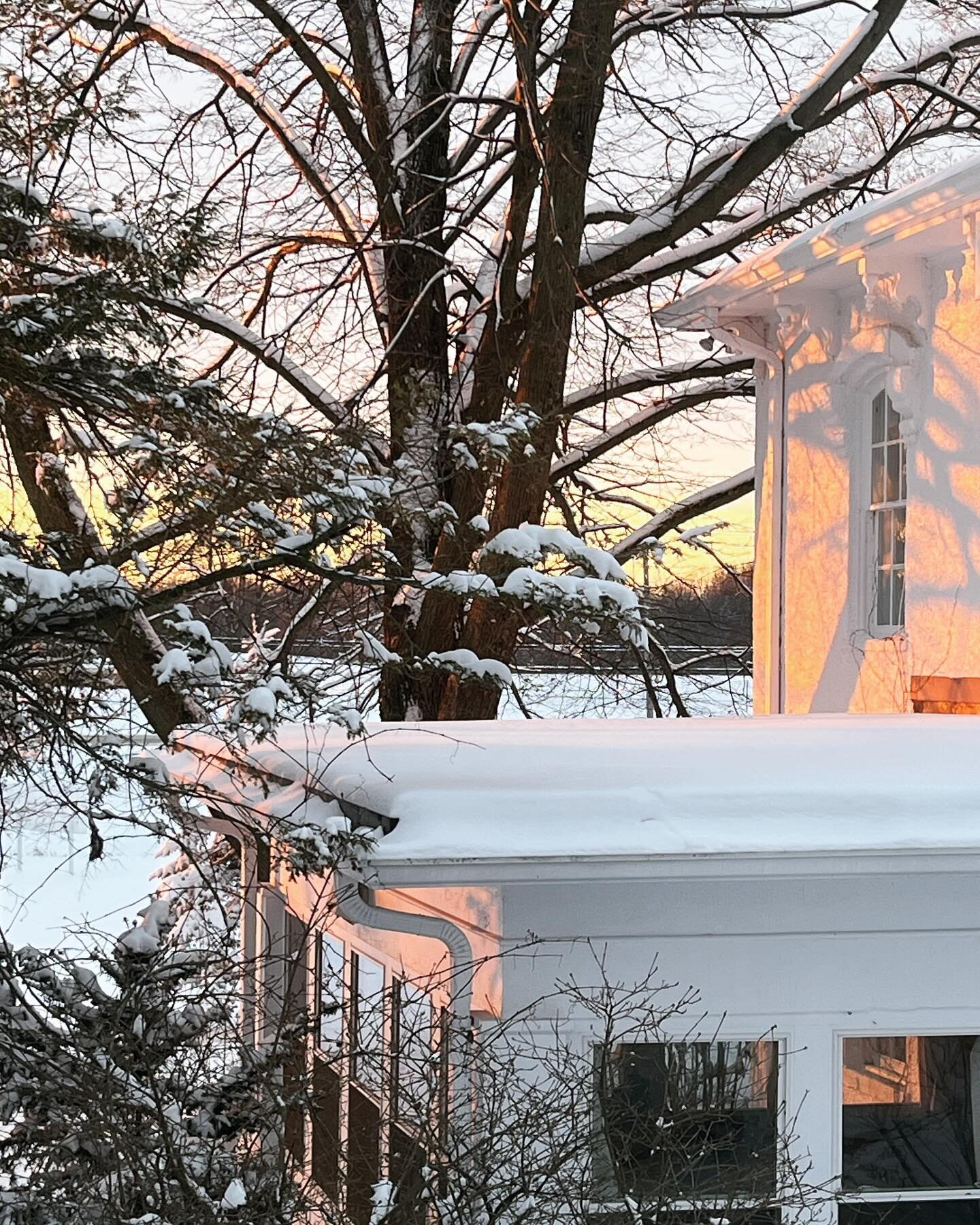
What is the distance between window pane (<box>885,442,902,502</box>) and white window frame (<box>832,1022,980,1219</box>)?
14.7 ft

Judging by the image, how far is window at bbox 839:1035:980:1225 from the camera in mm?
6293

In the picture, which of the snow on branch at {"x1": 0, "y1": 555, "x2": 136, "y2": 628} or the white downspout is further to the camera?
the white downspout

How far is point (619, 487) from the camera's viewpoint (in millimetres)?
15773

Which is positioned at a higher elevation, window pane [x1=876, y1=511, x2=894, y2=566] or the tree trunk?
the tree trunk

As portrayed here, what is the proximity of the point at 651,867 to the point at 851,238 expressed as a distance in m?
4.84

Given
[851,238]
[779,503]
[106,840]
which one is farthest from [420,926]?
[779,503]

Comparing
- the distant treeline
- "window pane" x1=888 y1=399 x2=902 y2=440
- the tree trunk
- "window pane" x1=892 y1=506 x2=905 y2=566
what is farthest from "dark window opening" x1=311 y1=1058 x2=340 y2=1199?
the distant treeline

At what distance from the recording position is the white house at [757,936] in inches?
215

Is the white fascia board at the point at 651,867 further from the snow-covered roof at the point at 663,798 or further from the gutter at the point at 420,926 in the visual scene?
the gutter at the point at 420,926

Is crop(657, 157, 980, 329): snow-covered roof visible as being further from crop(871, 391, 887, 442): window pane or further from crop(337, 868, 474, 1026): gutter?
crop(337, 868, 474, 1026): gutter

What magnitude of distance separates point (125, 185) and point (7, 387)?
15.7 ft

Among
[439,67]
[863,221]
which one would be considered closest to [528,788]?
[863,221]

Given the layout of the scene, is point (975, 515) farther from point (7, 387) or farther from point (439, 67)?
point (439, 67)

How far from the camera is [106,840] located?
571cm
